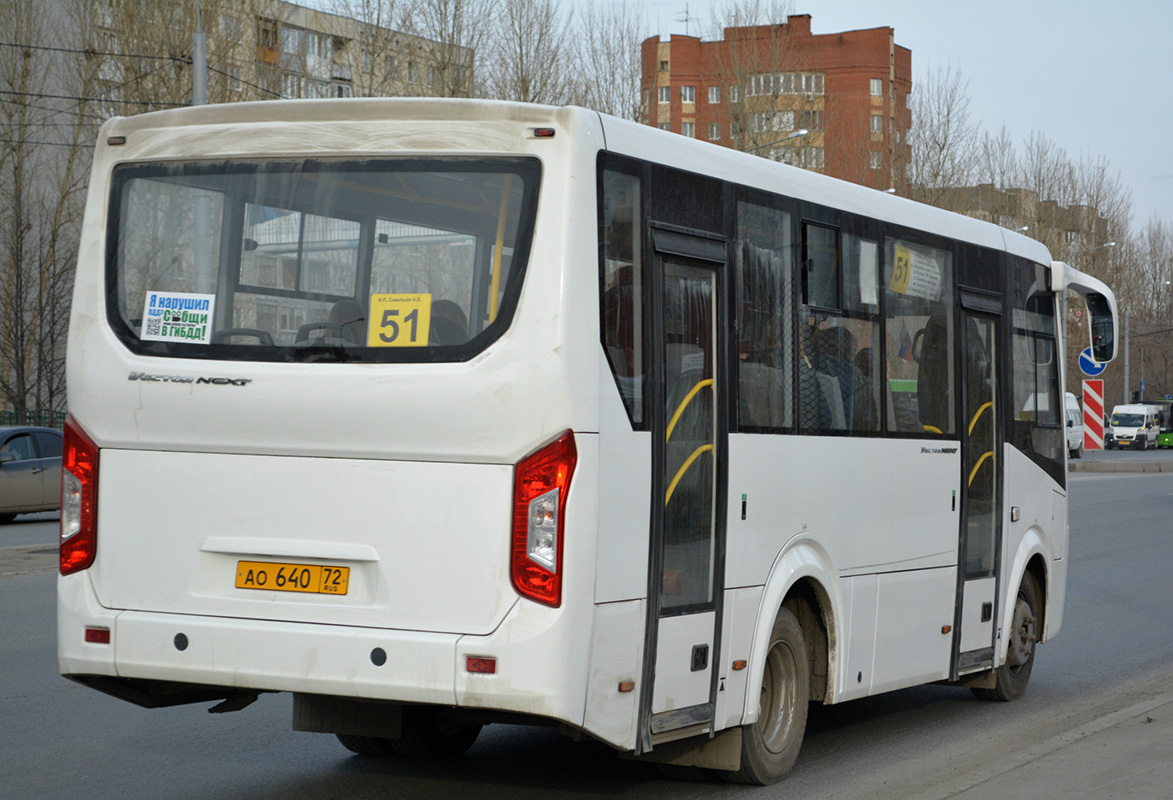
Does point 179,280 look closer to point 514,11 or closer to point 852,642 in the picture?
point 852,642

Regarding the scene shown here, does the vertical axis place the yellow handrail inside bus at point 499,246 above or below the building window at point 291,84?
below

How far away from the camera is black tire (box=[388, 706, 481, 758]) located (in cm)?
717

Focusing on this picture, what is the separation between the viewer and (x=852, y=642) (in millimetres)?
7391

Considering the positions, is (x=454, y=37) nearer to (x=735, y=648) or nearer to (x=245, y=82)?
(x=245, y=82)

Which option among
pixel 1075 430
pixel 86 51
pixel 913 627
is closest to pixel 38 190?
pixel 86 51

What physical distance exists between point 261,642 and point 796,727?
9.13 feet

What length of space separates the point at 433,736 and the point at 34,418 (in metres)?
35.6

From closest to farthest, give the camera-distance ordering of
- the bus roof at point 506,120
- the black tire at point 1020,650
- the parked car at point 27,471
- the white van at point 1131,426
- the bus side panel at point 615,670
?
the bus side panel at point 615,670
the bus roof at point 506,120
the black tire at point 1020,650
the parked car at point 27,471
the white van at point 1131,426

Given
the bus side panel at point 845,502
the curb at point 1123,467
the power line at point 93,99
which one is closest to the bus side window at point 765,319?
the bus side panel at point 845,502

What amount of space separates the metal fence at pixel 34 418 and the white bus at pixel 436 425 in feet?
117

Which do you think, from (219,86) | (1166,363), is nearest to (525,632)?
(219,86)

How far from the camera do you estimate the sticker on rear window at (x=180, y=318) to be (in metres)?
5.78

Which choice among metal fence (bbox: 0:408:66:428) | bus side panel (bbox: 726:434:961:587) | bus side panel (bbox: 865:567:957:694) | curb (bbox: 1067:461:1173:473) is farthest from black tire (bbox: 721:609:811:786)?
curb (bbox: 1067:461:1173:473)

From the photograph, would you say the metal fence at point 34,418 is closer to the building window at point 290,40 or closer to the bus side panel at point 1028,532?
the building window at point 290,40
